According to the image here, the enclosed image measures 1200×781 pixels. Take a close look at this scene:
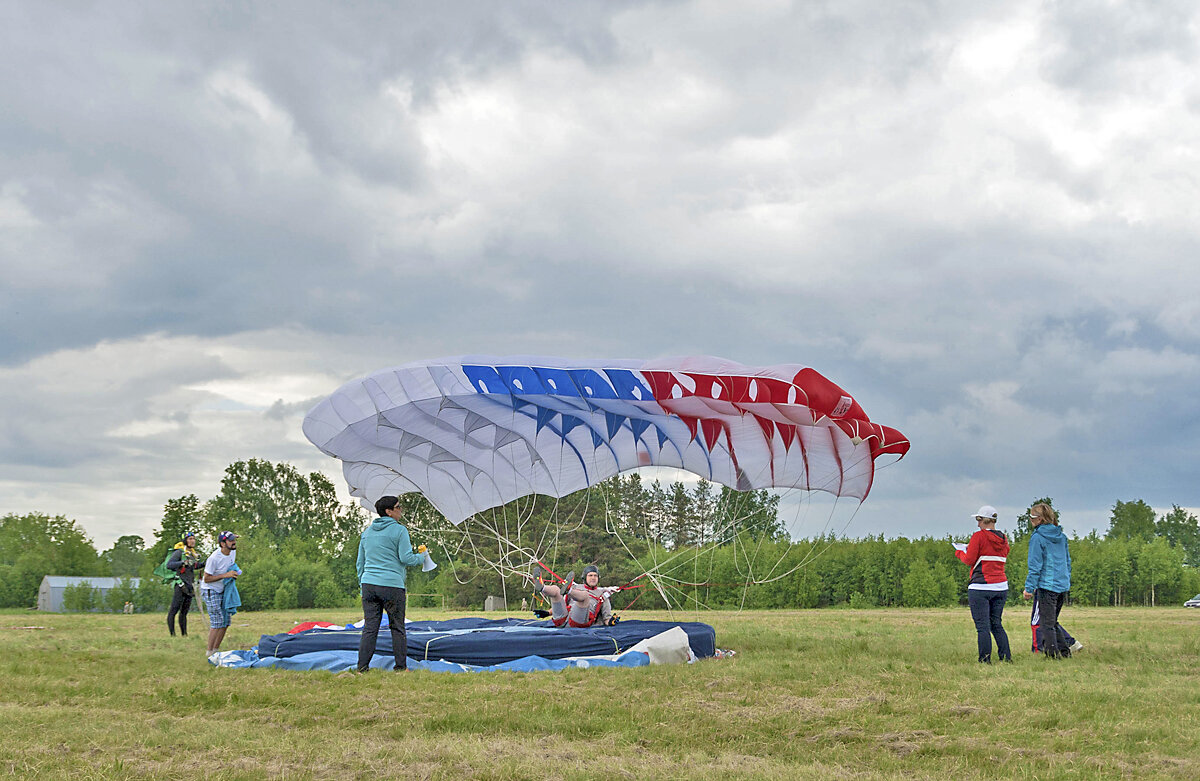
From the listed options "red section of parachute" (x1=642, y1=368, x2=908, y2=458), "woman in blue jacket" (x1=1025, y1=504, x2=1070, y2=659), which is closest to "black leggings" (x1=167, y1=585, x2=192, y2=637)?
"red section of parachute" (x1=642, y1=368, x2=908, y2=458)

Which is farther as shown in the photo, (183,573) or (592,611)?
(183,573)

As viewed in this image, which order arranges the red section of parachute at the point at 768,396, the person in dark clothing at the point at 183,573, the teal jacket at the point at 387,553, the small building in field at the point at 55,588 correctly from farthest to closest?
the small building in field at the point at 55,588, the person in dark clothing at the point at 183,573, the red section of parachute at the point at 768,396, the teal jacket at the point at 387,553

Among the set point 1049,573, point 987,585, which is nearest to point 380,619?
point 987,585

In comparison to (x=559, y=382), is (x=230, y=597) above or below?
below

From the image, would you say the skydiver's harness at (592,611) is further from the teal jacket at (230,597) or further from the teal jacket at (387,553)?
the teal jacket at (230,597)

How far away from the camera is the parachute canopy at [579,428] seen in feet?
32.5

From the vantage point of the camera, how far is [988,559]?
30.3ft

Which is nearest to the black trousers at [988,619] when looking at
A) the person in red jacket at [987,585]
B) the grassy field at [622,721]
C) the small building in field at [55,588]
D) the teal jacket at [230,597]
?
the person in red jacket at [987,585]

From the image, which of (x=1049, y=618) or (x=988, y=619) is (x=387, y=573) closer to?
(x=988, y=619)

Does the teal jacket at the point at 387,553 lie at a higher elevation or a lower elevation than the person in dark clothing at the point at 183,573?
higher

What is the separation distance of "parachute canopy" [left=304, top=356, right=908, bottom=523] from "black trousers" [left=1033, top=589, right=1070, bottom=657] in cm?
241

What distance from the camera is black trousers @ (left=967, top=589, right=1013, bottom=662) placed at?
357 inches

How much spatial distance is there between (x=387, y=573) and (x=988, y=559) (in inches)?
232

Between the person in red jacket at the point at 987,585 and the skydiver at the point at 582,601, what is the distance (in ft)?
12.2
